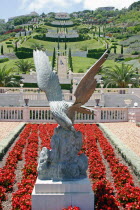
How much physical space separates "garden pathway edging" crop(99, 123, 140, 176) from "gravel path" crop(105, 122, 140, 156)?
32 cm

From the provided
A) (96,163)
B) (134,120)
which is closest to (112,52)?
(134,120)

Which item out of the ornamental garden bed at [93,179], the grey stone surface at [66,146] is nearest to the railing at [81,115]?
the ornamental garden bed at [93,179]

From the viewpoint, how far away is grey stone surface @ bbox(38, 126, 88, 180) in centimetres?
710

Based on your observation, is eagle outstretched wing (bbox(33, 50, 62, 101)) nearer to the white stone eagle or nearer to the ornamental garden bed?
the white stone eagle

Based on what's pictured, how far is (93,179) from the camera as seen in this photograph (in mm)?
8977

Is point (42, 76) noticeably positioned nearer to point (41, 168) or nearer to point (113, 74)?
point (41, 168)

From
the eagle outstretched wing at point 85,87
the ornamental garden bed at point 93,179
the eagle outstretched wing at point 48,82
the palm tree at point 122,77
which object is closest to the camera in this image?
the eagle outstretched wing at point 85,87

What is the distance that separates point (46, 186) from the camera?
22.4 feet

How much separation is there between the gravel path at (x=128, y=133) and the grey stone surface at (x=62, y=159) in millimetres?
5090

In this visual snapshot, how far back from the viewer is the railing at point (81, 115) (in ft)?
61.5

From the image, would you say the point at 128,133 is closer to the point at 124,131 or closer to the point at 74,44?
the point at 124,131

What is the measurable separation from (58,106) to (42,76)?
1.04m

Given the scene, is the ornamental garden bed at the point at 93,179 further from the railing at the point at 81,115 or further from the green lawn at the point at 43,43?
the green lawn at the point at 43,43

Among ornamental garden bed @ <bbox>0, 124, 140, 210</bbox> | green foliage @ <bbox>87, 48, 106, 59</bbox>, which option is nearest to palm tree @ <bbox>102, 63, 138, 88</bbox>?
ornamental garden bed @ <bbox>0, 124, 140, 210</bbox>
